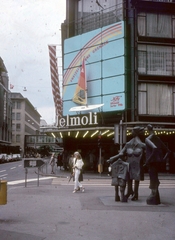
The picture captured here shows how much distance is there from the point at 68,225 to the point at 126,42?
2630 cm

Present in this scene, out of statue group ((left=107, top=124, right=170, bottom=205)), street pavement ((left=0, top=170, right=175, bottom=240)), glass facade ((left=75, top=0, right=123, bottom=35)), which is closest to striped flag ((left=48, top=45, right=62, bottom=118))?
glass facade ((left=75, top=0, right=123, bottom=35))

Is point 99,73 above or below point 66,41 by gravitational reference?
below

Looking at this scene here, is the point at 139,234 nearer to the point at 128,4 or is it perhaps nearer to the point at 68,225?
the point at 68,225

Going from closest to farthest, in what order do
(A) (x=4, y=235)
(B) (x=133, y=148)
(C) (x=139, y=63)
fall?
(A) (x=4, y=235) → (B) (x=133, y=148) → (C) (x=139, y=63)

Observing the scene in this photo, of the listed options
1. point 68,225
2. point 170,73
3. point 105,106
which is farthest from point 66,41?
point 68,225

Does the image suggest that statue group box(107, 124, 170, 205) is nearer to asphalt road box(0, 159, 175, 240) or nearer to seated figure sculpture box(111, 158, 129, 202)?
seated figure sculpture box(111, 158, 129, 202)

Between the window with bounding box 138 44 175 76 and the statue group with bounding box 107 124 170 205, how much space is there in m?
20.6

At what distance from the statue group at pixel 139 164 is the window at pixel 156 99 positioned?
19763 mm

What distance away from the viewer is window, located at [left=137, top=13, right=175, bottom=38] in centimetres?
3416

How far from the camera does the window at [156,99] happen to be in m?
33.6

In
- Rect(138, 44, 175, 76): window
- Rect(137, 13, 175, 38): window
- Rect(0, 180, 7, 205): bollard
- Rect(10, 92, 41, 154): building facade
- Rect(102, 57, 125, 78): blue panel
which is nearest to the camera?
Rect(0, 180, 7, 205): bollard

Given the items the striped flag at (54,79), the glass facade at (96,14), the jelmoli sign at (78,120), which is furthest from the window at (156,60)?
the striped flag at (54,79)

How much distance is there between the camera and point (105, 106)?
1361 inches

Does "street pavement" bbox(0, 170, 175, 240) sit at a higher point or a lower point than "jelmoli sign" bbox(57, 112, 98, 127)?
lower
